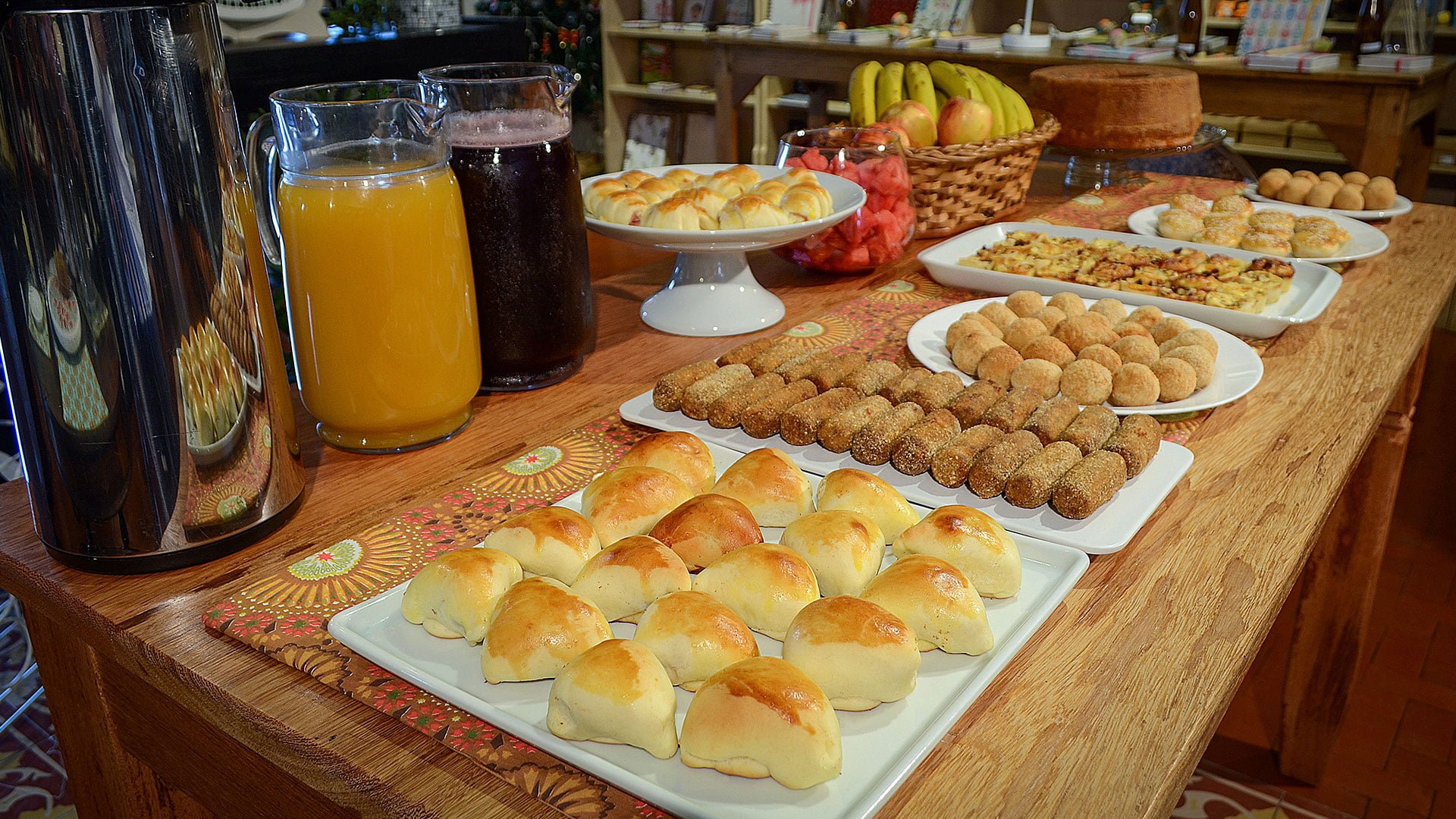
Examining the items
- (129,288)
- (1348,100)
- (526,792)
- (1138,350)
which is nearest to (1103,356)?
(1138,350)

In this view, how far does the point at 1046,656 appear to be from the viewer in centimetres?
64

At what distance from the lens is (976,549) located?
661 millimetres

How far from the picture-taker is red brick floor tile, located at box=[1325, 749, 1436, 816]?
179cm

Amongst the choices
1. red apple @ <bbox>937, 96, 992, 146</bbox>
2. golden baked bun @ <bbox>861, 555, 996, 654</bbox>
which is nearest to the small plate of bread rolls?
red apple @ <bbox>937, 96, 992, 146</bbox>

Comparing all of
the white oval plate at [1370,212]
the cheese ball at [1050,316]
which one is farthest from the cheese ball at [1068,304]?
the white oval plate at [1370,212]

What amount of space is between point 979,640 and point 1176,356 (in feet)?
1.81

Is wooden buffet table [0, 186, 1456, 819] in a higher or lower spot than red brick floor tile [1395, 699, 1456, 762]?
higher

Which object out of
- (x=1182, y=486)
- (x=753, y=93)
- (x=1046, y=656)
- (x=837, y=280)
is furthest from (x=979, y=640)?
(x=753, y=93)

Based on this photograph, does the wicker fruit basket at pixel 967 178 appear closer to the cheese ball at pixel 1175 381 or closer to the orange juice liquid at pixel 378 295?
the cheese ball at pixel 1175 381

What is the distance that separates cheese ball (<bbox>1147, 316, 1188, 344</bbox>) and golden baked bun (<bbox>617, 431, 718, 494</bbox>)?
577 mm

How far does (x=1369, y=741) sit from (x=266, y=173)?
2.06 meters

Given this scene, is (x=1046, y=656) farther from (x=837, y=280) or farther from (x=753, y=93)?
(x=753, y=93)

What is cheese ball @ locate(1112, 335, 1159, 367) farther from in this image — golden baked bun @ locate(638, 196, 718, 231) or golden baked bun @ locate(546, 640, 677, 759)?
golden baked bun @ locate(546, 640, 677, 759)

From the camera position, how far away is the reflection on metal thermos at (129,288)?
60cm
